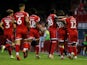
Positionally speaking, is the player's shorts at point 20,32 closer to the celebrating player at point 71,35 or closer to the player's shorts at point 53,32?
the player's shorts at point 53,32

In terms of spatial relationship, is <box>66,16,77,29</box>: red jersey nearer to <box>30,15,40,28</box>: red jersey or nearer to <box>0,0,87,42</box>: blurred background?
<box>30,15,40,28</box>: red jersey

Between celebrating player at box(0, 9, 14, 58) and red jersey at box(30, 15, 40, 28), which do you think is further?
celebrating player at box(0, 9, 14, 58)

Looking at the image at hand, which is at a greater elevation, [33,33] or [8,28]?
[8,28]

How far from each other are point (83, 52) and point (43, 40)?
5.92 meters

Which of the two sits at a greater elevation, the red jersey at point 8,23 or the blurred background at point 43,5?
the blurred background at point 43,5

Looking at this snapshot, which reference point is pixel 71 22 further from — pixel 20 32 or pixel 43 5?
pixel 43 5

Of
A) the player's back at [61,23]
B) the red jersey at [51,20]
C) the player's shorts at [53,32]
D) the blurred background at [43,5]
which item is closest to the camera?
the player's back at [61,23]

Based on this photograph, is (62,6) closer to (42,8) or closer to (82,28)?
(42,8)

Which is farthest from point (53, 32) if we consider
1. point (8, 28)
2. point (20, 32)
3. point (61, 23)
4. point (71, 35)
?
point (20, 32)

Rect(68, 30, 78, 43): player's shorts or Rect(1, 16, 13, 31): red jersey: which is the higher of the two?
Rect(1, 16, 13, 31): red jersey

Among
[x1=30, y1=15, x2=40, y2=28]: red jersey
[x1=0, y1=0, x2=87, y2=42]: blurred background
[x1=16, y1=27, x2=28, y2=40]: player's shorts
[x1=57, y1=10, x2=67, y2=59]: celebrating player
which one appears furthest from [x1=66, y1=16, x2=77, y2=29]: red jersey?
[x1=0, y1=0, x2=87, y2=42]: blurred background

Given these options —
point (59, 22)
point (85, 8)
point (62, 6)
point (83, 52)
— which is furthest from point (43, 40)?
point (59, 22)

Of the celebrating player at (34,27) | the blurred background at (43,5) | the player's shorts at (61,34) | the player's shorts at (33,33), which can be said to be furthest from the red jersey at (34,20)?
the blurred background at (43,5)

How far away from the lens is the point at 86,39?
2433 cm
